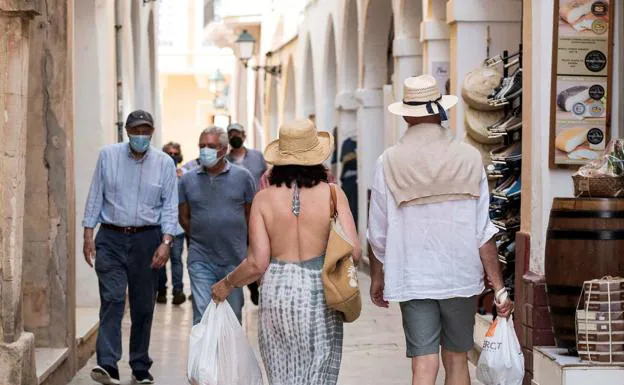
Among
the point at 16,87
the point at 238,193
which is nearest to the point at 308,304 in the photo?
the point at 16,87

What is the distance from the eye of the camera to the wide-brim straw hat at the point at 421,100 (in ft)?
Result: 22.5

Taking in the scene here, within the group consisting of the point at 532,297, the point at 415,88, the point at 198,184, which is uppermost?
the point at 415,88

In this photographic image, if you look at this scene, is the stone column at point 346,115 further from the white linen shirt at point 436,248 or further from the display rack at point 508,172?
the white linen shirt at point 436,248

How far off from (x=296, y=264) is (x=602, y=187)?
6.47 ft

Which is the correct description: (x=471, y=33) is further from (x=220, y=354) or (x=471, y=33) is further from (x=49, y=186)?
(x=220, y=354)

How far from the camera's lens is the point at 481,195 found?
676 cm

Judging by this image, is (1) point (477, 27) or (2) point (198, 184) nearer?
(2) point (198, 184)

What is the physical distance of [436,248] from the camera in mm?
6688

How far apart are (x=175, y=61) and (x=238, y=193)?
1611 inches

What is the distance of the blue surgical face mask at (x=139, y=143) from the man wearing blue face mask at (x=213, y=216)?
12.7 inches

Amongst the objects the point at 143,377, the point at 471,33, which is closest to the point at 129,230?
the point at 143,377

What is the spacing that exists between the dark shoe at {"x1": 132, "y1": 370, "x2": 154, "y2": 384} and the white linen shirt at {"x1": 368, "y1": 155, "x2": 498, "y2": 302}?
3.14 meters

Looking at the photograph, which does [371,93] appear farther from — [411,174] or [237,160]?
[411,174]

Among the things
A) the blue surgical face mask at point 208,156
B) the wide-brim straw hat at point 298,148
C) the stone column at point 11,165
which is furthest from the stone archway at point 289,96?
the wide-brim straw hat at point 298,148
